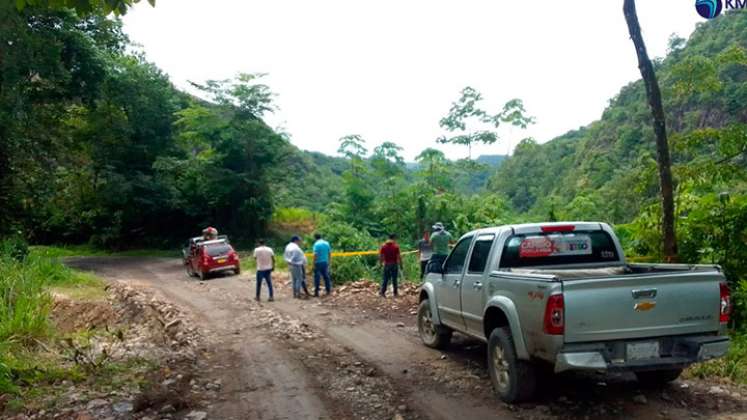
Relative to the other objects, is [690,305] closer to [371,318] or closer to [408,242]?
[371,318]

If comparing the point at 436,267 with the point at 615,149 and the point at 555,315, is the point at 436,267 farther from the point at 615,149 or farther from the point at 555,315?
the point at 615,149

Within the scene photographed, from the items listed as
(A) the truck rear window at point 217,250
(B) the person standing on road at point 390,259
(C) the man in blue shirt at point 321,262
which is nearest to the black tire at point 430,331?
(B) the person standing on road at point 390,259

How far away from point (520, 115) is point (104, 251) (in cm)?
2692

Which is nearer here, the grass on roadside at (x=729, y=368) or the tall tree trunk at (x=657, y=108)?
the grass on roadside at (x=729, y=368)

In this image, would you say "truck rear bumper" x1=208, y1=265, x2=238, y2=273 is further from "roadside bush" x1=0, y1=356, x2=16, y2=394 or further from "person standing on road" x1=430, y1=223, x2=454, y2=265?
"roadside bush" x1=0, y1=356, x2=16, y2=394

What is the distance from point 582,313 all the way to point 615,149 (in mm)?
47468

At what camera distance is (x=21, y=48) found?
2314 centimetres

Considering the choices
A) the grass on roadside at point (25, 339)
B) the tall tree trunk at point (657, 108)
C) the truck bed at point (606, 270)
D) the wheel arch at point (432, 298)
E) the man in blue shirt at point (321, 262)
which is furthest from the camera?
the man in blue shirt at point (321, 262)

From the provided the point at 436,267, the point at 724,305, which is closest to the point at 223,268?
the point at 436,267

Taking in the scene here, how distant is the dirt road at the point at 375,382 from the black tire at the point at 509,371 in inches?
5.4

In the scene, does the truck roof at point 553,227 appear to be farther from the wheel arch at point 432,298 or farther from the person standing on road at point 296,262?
the person standing on road at point 296,262

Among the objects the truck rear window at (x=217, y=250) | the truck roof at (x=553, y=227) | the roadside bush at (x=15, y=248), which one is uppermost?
the truck roof at (x=553, y=227)

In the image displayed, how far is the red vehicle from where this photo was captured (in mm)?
23188

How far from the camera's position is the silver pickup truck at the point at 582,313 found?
525 centimetres
